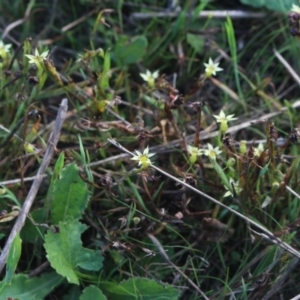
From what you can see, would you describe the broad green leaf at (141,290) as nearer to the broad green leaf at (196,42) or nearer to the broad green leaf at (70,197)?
the broad green leaf at (70,197)

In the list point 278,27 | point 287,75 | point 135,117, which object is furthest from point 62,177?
point 278,27

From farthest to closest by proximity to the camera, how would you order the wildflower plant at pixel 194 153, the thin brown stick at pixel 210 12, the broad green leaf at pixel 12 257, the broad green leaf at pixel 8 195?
1. the thin brown stick at pixel 210 12
2. the wildflower plant at pixel 194 153
3. the broad green leaf at pixel 8 195
4. the broad green leaf at pixel 12 257

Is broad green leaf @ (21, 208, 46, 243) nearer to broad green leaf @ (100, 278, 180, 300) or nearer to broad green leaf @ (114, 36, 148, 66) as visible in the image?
broad green leaf @ (100, 278, 180, 300)

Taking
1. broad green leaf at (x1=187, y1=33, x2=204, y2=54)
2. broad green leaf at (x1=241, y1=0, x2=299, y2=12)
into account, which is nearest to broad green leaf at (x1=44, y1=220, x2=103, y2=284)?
broad green leaf at (x1=187, y1=33, x2=204, y2=54)

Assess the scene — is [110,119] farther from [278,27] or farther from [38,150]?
[278,27]

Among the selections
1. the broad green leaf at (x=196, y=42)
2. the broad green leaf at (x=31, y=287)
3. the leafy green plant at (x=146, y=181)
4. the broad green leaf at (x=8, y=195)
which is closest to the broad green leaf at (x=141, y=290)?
the leafy green plant at (x=146, y=181)

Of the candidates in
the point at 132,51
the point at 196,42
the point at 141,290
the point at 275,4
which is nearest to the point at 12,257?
the point at 141,290

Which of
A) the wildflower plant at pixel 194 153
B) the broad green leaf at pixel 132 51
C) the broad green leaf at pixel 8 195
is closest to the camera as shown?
the broad green leaf at pixel 8 195
